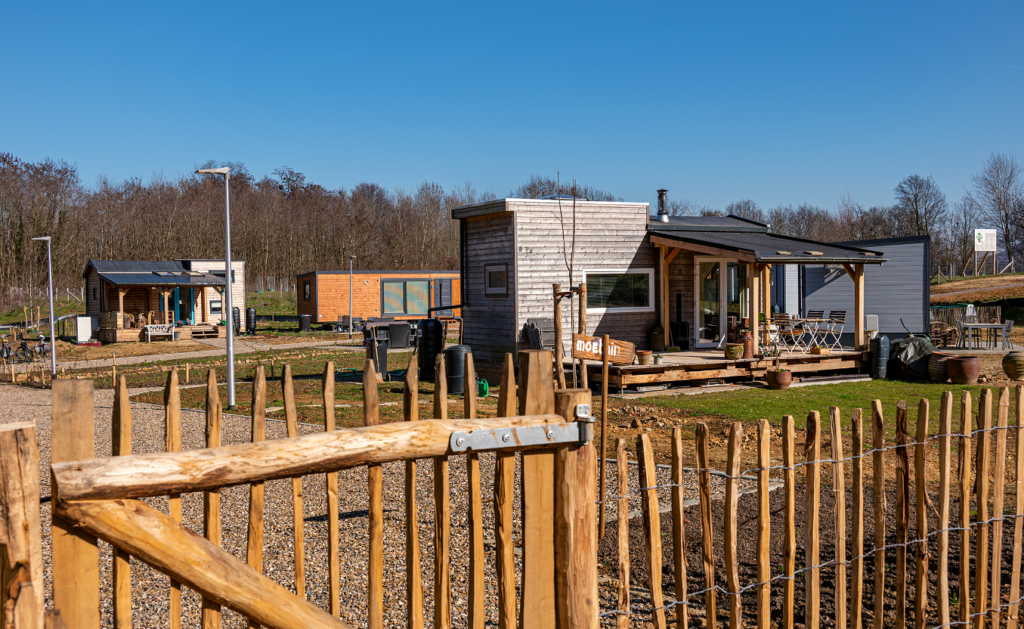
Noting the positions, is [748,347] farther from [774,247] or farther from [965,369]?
[965,369]

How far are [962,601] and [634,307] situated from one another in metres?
14.8

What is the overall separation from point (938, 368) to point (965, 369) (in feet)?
2.06

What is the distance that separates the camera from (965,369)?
15805 mm

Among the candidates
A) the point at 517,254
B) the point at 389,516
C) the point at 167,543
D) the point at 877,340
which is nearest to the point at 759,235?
the point at 877,340

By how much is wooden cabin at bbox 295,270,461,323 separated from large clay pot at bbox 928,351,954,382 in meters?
24.3

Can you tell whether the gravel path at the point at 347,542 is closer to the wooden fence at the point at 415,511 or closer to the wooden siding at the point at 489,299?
the wooden fence at the point at 415,511

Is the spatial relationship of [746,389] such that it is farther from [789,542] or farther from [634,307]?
[789,542]

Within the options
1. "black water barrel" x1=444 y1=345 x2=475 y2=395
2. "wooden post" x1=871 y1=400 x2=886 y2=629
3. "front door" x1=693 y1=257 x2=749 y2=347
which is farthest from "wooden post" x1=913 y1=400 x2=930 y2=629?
"front door" x1=693 y1=257 x2=749 y2=347

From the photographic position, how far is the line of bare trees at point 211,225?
4747 centimetres

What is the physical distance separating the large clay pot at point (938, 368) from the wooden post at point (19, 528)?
1759 cm

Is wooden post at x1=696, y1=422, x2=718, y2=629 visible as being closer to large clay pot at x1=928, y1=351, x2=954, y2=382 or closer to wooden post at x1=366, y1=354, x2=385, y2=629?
wooden post at x1=366, y1=354, x2=385, y2=629

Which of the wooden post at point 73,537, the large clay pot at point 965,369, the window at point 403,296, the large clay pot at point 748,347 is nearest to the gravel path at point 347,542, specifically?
the wooden post at point 73,537

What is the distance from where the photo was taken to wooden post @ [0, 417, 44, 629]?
71.7 inches

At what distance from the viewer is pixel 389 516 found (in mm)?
6430
